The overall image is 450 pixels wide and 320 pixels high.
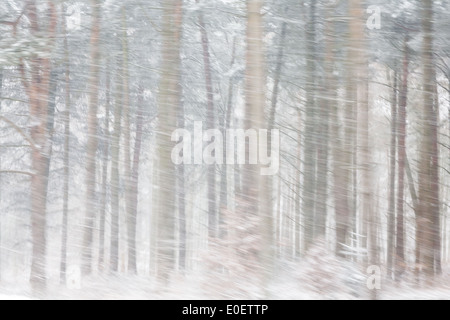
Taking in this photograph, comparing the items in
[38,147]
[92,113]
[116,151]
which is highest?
[92,113]

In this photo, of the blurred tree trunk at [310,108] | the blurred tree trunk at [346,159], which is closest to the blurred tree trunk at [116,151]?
the blurred tree trunk at [310,108]

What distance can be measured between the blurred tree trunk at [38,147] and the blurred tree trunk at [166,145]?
3087 millimetres

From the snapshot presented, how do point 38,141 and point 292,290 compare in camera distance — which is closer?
point 292,290

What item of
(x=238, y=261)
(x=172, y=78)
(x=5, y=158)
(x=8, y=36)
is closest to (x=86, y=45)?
(x=8, y=36)

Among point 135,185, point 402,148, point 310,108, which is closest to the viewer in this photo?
point 310,108

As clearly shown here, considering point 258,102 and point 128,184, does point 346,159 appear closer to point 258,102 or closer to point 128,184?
point 258,102

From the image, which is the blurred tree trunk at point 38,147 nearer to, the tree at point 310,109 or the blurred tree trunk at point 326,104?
the blurred tree trunk at point 326,104

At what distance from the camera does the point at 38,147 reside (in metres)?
13.6

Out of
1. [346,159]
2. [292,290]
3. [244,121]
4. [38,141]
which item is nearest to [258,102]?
[244,121]

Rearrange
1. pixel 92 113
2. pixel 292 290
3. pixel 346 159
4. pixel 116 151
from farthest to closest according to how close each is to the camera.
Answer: pixel 116 151 → pixel 92 113 → pixel 346 159 → pixel 292 290

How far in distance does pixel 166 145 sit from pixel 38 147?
11.7 ft
